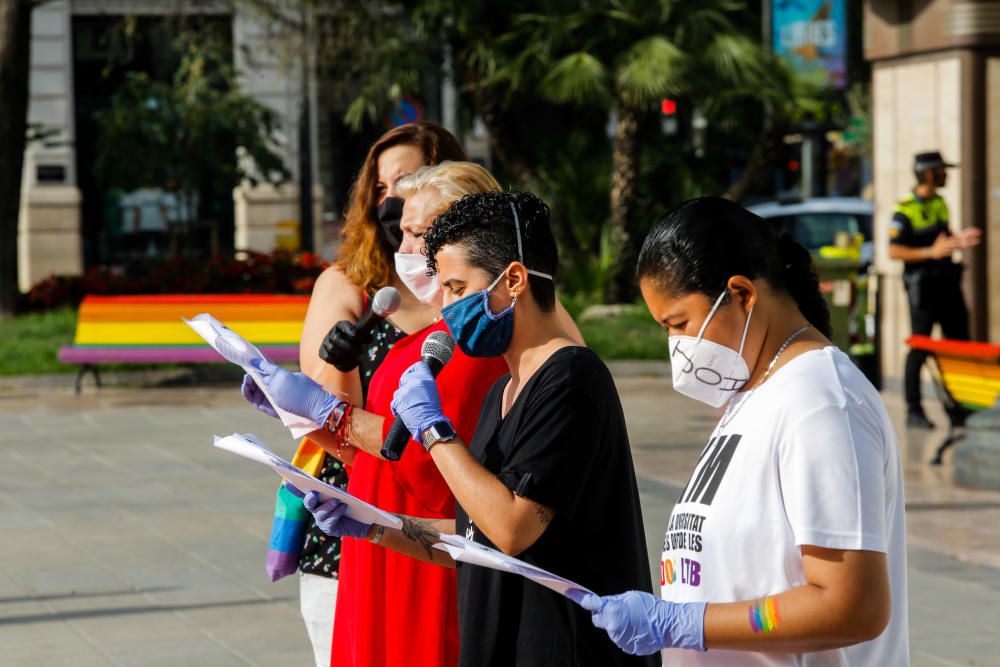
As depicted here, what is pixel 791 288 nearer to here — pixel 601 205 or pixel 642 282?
pixel 642 282

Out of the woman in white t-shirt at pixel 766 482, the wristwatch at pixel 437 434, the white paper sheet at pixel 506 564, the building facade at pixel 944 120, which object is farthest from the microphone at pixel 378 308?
the building facade at pixel 944 120

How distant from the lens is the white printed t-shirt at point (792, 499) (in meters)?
2.15

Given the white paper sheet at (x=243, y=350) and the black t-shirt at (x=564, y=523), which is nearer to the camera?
the black t-shirt at (x=564, y=523)

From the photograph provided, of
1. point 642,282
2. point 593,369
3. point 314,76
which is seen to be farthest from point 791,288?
point 314,76

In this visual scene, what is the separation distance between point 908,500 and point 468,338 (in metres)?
6.18

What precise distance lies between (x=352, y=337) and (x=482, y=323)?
2.01 feet

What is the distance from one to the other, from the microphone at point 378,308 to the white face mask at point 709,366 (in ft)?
3.62

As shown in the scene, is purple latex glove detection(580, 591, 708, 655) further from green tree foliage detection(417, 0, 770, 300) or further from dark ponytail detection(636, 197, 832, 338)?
green tree foliage detection(417, 0, 770, 300)

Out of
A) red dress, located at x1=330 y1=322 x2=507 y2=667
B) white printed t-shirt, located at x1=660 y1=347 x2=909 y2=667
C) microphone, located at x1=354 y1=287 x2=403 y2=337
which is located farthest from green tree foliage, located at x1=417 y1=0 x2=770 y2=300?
white printed t-shirt, located at x1=660 y1=347 x2=909 y2=667

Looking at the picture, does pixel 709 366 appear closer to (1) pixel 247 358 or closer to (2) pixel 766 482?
(2) pixel 766 482

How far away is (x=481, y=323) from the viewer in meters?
2.83

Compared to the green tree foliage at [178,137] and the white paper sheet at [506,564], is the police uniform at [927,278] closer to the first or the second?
the white paper sheet at [506,564]

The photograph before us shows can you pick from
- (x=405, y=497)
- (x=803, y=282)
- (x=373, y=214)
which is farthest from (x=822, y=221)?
(x=803, y=282)

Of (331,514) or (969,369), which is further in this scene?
(969,369)
